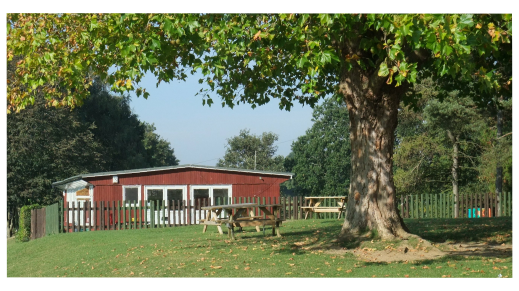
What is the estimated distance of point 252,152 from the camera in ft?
268

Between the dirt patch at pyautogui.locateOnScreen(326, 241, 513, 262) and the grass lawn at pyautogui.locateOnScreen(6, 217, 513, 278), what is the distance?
0.07 m

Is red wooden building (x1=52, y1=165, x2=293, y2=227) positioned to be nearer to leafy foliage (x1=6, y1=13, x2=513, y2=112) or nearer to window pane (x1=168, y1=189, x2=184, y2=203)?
window pane (x1=168, y1=189, x2=184, y2=203)

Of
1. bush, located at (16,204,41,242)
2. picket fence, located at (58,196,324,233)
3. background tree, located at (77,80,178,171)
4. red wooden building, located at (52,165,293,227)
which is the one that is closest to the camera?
picket fence, located at (58,196,324,233)

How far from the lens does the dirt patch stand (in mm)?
9852

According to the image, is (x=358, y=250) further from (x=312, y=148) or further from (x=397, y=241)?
(x=312, y=148)

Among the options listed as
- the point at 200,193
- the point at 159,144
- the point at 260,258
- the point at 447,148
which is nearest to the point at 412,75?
the point at 260,258

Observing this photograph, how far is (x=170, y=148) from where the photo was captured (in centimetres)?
8394

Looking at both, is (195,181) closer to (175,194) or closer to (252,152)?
(175,194)

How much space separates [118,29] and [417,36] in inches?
212

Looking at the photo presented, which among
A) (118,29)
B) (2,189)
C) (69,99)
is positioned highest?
(118,29)

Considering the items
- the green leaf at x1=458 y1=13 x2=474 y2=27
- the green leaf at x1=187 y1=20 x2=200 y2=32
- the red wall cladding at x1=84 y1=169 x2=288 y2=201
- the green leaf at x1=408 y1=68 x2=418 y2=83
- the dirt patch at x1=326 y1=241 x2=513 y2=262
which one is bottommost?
the dirt patch at x1=326 y1=241 x2=513 y2=262

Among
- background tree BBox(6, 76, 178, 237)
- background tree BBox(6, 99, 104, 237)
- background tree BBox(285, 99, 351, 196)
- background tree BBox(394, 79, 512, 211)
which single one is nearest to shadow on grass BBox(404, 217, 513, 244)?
background tree BBox(394, 79, 512, 211)

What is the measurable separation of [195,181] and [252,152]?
54.5m

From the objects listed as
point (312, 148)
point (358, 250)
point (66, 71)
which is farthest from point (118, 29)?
point (312, 148)
